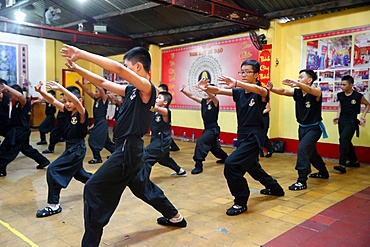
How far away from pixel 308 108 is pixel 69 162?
10.8 ft

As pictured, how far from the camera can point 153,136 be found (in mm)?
4695

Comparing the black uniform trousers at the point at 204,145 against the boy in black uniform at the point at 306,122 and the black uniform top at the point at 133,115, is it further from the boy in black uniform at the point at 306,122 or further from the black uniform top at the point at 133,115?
the black uniform top at the point at 133,115

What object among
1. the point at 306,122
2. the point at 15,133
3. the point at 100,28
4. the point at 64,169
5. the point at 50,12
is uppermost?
the point at 50,12

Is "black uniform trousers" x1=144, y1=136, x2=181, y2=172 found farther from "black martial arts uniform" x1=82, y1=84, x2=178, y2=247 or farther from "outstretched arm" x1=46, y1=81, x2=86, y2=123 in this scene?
"black martial arts uniform" x1=82, y1=84, x2=178, y2=247

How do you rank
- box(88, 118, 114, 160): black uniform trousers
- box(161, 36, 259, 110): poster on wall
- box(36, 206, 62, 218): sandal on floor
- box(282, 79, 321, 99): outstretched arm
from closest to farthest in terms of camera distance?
box(36, 206, 62, 218): sandal on floor, box(282, 79, 321, 99): outstretched arm, box(88, 118, 114, 160): black uniform trousers, box(161, 36, 259, 110): poster on wall

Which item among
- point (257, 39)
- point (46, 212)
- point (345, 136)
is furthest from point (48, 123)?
point (345, 136)

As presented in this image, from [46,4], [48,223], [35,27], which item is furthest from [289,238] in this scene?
[46,4]

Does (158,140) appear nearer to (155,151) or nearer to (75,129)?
(155,151)

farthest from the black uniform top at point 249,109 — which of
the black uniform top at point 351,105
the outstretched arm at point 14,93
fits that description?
the outstretched arm at point 14,93

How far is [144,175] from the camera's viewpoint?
2.84 m

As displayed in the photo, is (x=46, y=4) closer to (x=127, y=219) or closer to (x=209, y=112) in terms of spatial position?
(x=209, y=112)

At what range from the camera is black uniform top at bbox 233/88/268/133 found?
11.5ft

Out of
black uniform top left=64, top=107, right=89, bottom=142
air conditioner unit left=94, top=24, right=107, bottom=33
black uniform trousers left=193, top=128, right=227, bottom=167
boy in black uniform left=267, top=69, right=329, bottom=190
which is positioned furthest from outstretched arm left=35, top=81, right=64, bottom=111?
air conditioner unit left=94, top=24, right=107, bottom=33

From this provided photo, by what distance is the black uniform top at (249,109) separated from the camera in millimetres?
3512
